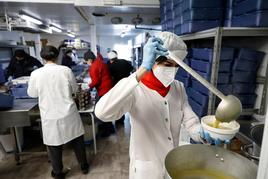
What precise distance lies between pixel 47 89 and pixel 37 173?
107 cm

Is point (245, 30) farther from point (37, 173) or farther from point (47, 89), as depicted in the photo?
point (37, 173)

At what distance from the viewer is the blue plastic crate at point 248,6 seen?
117cm

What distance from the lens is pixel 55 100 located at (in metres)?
1.79

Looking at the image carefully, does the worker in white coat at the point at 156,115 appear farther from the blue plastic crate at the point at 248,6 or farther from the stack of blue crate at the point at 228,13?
the stack of blue crate at the point at 228,13

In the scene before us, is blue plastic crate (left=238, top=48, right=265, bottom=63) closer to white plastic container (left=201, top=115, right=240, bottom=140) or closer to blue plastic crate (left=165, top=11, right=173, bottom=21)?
white plastic container (left=201, top=115, right=240, bottom=140)

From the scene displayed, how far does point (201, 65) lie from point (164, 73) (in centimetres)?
77

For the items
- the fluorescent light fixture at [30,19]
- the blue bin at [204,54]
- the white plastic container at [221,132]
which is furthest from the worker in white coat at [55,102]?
the fluorescent light fixture at [30,19]

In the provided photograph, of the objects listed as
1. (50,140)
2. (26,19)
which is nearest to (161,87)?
(50,140)

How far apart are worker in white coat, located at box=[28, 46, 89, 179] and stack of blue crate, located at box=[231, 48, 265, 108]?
4.80 feet

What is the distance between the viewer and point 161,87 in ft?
3.11

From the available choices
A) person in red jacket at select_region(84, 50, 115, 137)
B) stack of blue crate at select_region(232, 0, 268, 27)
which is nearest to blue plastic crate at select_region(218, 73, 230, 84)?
stack of blue crate at select_region(232, 0, 268, 27)

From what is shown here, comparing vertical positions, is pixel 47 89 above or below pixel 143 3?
below

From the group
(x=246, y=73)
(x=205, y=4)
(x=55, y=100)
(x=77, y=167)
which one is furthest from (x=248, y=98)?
(x=77, y=167)

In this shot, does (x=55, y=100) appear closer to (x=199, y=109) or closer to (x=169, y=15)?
(x=199, y=109)
